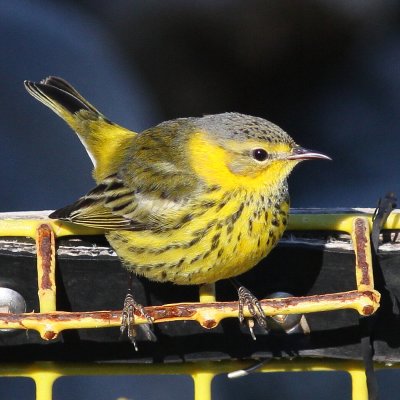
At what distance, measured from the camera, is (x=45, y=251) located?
294 centimetres

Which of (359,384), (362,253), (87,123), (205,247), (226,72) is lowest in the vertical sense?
(359,384)

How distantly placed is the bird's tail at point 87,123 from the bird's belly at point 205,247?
2.03 ft

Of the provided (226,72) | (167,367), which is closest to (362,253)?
(167,367)

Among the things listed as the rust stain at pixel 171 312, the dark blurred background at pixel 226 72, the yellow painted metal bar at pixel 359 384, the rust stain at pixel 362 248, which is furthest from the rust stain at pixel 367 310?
the dark blurred background at pixel 226 72

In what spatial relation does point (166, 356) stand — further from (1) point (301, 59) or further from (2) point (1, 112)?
(1) point (301, 59)

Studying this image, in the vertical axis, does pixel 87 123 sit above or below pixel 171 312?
above

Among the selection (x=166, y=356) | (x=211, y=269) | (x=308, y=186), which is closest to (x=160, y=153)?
(x=211, y=269)

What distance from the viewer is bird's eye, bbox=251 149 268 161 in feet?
11.1

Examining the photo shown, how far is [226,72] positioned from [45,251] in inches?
114

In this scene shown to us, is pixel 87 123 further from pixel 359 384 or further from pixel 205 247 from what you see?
pixel 359 384

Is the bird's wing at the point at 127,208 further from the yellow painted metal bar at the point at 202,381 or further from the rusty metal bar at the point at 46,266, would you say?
the yellow painted metal bar at the point at 202,381

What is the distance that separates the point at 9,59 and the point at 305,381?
1.83 meters

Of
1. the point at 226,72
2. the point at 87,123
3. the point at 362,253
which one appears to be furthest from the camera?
the point at 226,72

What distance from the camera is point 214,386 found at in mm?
4652
